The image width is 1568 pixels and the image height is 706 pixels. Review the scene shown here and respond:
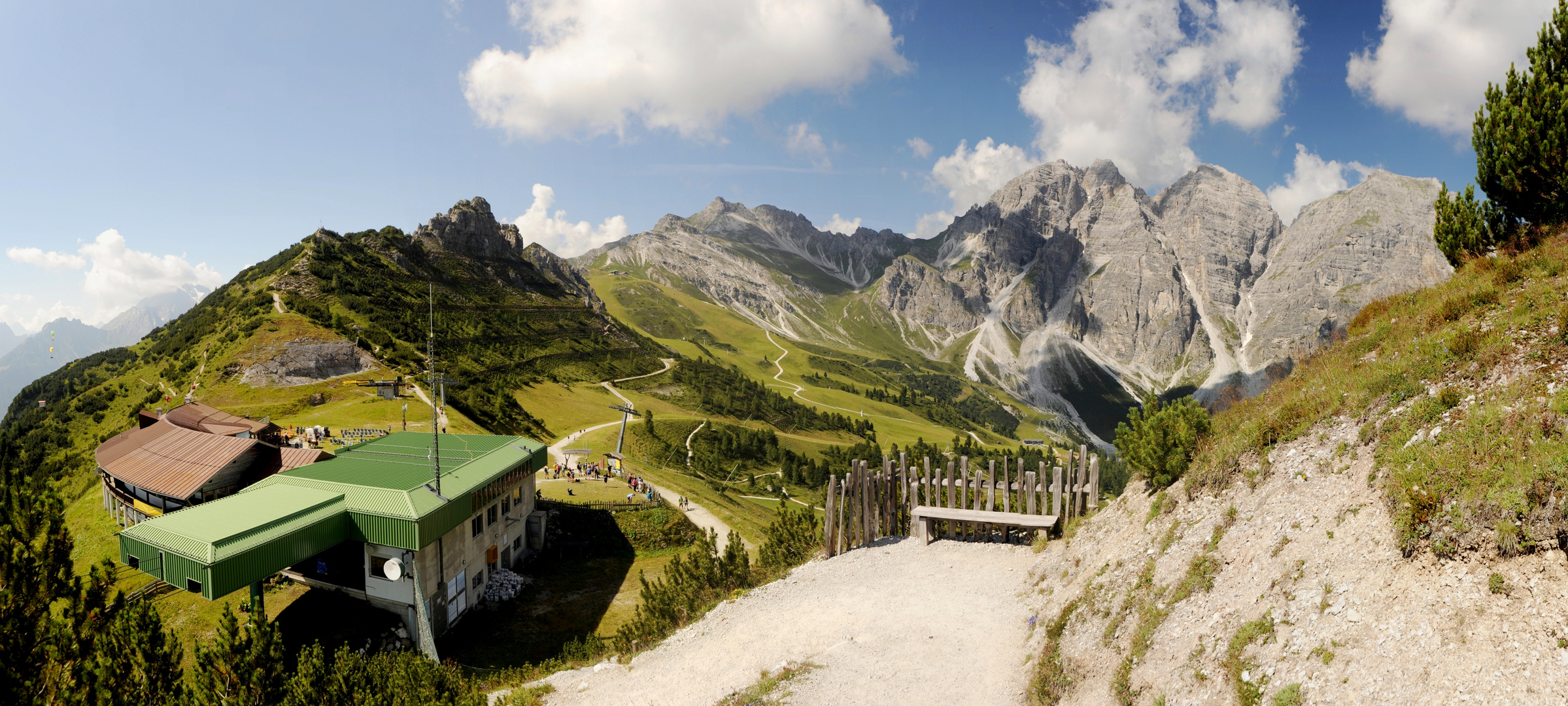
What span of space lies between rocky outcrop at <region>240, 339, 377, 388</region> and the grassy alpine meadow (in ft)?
255

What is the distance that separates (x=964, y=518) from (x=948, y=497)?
1060mm

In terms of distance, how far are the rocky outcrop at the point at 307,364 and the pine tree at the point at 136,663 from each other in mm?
64008

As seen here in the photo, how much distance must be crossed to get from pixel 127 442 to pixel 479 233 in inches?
5568

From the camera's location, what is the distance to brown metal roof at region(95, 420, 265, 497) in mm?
28781

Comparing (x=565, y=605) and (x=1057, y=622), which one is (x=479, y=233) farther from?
(x=1057, y=622)

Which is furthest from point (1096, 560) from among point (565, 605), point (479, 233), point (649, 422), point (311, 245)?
point (479, 233)

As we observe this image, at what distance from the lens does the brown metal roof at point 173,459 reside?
94.4 feet

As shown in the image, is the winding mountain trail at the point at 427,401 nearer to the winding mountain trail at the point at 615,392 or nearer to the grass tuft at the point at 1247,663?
the winding mountain trail at the point at 615,392

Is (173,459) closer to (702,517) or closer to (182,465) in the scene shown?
(182,465)

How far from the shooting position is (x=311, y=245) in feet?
374

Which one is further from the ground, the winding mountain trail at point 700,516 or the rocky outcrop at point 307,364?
the rocky outcrop at point 307,364

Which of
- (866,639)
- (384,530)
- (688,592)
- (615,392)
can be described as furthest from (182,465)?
(615,392)

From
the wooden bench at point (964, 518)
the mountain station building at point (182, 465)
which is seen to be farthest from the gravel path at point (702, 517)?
the mountain station building at point (182, 465)

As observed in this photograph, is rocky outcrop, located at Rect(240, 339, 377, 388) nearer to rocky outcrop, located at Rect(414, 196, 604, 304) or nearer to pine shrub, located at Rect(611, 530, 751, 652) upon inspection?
pine shrub, located at Rect(611, 530, 751, 652)
